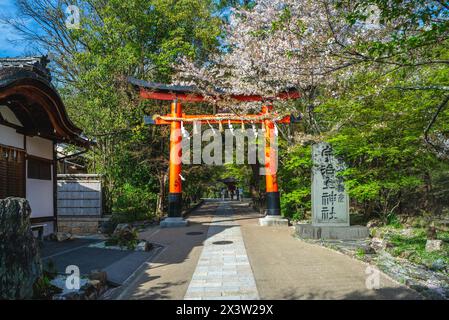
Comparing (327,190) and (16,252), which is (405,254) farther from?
(16,252)

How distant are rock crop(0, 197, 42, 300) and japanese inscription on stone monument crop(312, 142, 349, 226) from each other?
382 inches

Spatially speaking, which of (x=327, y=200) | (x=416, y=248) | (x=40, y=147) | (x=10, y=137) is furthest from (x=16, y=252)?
(x=416, y=248)

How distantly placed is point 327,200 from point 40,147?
10.1 meters

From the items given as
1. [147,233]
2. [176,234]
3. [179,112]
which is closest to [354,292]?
[176,234]

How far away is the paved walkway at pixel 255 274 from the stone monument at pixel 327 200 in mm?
914

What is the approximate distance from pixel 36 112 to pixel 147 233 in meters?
6.97

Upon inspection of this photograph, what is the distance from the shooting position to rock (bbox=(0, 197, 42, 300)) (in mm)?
5164

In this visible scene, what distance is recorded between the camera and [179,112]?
718 inches

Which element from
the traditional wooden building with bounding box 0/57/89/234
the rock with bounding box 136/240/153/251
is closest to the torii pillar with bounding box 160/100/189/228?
the traditional wooden building with bounding box 0/57/89/234

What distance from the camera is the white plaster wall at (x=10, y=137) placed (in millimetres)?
10570

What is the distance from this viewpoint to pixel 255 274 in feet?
26.5

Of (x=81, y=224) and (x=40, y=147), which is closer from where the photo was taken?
(x=40, y=147)

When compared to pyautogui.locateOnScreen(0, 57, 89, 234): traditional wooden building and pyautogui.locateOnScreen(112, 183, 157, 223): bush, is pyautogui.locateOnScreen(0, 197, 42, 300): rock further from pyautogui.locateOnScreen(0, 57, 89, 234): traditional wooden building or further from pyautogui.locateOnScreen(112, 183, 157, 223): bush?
pyautogui.locateOnScreen(112, 183, 157, 223): bush

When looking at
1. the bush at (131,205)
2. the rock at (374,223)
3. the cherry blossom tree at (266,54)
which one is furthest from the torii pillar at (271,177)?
the bush at (131,205)
